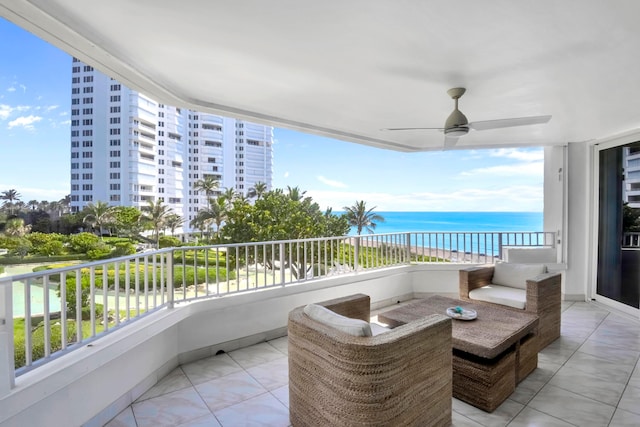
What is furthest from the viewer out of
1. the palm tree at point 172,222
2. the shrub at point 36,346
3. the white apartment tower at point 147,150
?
the palm tree at point 172,222

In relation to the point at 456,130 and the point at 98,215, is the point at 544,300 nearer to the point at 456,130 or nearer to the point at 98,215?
the point at 456,130

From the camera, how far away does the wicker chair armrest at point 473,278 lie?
379 cm

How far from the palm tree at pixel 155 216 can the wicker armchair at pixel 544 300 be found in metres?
A: 27.0

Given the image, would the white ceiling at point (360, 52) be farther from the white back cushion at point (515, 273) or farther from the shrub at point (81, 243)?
the shrub at point (81, 243)

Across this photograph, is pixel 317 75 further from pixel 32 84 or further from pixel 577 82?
pixel 32 84

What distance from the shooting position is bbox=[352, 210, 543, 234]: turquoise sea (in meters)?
33.3

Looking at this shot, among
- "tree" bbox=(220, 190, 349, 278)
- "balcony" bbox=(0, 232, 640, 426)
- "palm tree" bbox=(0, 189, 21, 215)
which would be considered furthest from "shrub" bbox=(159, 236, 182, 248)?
"balcony" bbox=(0, 232, 640, 426)

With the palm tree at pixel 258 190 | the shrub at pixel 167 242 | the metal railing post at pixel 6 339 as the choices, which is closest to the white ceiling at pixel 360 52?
the metal railing post at pixel 6 339

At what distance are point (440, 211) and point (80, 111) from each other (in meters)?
36.6

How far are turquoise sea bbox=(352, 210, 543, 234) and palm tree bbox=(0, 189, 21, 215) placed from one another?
27513 mm

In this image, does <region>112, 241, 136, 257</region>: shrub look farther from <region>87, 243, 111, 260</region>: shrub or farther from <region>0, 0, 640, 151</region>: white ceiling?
<region>0, 0, 640, 151</region>: white ceiling

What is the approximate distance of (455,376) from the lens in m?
2.42

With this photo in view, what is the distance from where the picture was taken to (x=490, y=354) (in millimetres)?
2152

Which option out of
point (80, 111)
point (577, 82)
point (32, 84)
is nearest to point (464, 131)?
point (577, 82)
